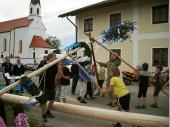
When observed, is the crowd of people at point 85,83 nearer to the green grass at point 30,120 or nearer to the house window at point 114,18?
the green grass at point 30,120

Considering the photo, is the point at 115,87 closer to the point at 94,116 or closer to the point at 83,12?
the point at 94,116

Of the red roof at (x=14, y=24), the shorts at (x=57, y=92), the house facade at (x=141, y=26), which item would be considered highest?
the red roof at (x=14, y=24)

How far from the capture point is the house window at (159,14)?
22281 mm

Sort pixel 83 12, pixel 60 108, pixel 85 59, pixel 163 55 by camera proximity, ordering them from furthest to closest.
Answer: pixel 83 12 < pixel 163 55 < pixel 85 59 < pixel 60 108

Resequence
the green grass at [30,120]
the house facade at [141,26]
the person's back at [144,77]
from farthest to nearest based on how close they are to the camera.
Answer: the house facade at [141,26], the person's back at [144,77], the green grass at [30,120]

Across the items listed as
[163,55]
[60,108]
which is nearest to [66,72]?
[60,108]

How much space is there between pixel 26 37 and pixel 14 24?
24.7 ft

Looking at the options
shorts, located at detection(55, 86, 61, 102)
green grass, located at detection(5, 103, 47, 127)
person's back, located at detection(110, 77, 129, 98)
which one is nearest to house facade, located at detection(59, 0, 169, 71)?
shorts, located at detection(55, 86, 61, 102)

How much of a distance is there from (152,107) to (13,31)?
66.0 metres

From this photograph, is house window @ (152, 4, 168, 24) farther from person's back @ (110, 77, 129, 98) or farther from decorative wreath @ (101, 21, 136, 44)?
person's back @ (110, 77, 129, 98)

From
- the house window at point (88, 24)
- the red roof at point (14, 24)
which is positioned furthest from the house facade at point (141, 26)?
the red roof at point (14, 24)

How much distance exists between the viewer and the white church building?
6925 cm

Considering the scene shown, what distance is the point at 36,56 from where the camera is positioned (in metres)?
68.4

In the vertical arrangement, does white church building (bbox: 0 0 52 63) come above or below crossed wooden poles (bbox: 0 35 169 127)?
above
